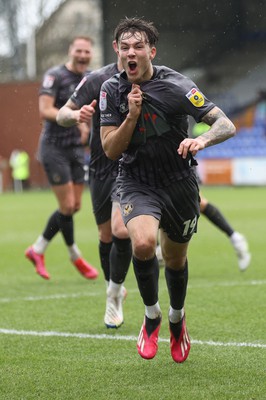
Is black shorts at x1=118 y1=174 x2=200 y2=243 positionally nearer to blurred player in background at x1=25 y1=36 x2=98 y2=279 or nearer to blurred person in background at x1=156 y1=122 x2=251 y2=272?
blurred player in background at x1=25 y1=36 x2=98 y2=279

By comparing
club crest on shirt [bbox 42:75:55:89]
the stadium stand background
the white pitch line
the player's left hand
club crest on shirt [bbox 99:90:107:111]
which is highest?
club crest on shirt [bbox 99:90:107:111]

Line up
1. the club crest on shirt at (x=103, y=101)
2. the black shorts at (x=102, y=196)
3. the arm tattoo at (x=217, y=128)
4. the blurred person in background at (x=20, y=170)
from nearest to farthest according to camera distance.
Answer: the arm tattoo at (x=217, y=128) < the club crest on shirt at (x=103, y=101) < the black shorts at (x=102, y=196) < the blurred person in background at (x=20, y=170)

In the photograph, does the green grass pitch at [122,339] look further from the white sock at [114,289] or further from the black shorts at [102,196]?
the black shorts at [102,196]

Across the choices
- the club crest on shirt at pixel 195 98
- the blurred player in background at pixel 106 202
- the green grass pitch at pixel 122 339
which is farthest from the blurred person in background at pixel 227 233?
the club crest on shirt at pixel 195 98

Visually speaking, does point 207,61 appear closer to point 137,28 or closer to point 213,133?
point 137,28

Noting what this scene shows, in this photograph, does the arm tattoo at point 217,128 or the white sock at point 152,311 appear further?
the white sock at point 152,311

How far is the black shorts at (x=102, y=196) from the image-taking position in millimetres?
7242

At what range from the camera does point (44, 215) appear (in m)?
20.1

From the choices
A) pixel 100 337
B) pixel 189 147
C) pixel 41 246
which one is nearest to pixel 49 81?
pixel 41 246

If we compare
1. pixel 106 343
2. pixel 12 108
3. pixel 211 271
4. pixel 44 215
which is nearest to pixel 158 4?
pixel 44 215

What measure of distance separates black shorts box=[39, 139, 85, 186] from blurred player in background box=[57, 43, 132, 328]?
7.03 feet

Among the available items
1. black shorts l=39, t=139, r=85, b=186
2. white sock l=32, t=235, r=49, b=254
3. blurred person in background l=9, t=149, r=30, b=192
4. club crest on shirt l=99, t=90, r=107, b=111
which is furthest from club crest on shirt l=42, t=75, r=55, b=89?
blurred person in background l=9, t=149, r=30, b=192

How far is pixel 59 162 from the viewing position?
9508mm

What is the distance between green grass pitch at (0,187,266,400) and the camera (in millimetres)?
4969
